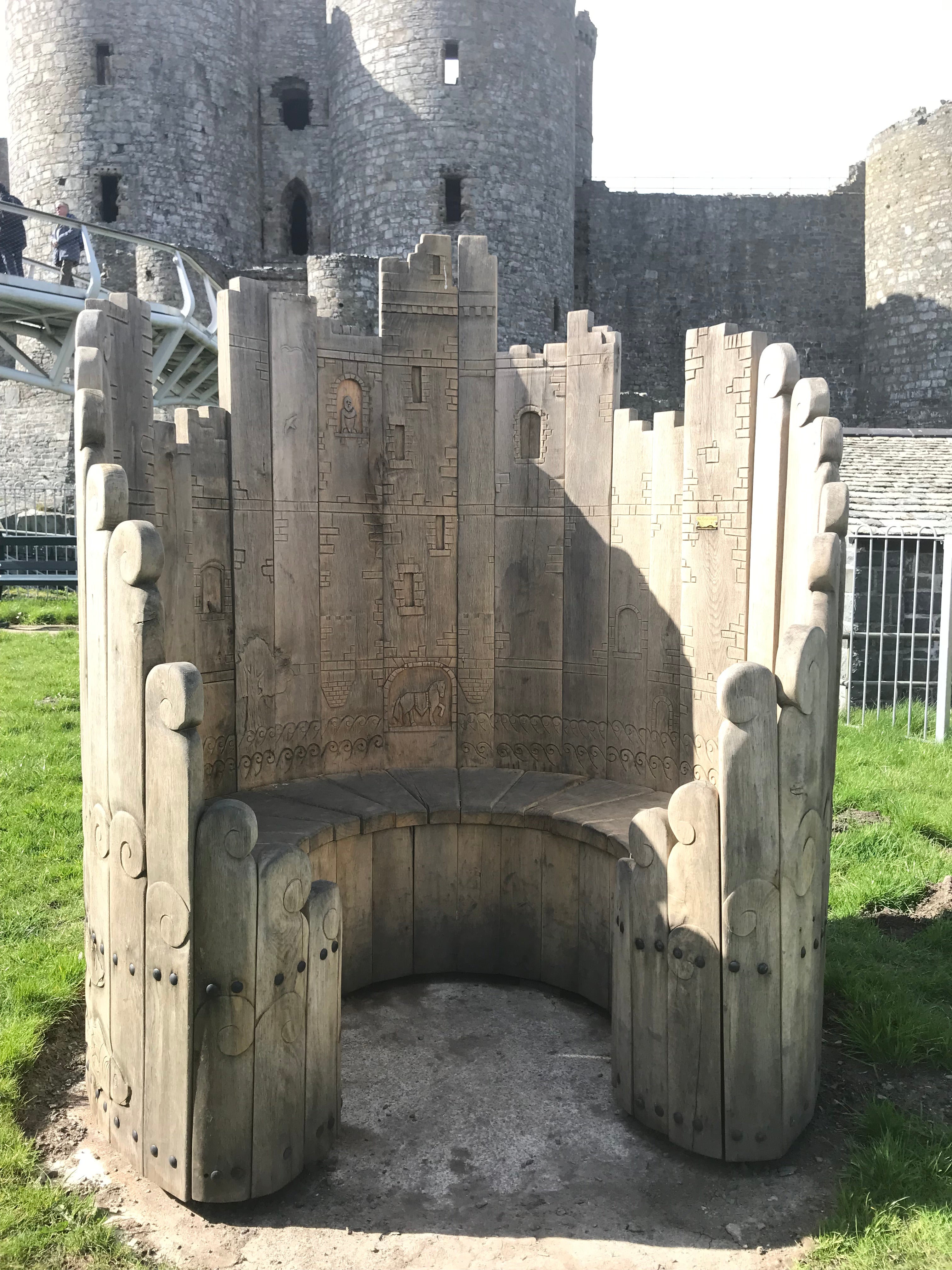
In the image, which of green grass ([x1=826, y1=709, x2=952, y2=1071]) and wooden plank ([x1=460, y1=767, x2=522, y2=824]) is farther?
wooden plank ([x1=460, y1=767, x2=522, y2=824])

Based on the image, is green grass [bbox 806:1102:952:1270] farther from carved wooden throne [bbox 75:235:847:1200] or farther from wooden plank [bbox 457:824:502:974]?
wooden plank [bbox 457:824:502:974]

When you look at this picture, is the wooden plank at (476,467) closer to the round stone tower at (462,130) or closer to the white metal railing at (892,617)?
the white metal railing at (892,617)

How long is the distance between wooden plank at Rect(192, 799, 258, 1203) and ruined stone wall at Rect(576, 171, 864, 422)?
22334 millimetres

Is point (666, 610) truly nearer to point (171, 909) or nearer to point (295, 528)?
point (295, 528)

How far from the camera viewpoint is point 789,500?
12.4ft

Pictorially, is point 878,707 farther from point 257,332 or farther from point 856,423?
point 856,423

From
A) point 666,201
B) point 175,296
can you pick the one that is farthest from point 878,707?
point 666,201

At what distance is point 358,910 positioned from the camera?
14.2 ft

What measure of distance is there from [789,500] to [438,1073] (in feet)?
7.85

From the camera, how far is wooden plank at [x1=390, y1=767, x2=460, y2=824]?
4.35m

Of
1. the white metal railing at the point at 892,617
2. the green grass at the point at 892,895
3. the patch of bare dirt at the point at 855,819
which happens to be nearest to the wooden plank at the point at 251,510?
the green grass at the point at 892,895

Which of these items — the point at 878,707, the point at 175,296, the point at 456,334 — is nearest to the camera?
the point at 456,334

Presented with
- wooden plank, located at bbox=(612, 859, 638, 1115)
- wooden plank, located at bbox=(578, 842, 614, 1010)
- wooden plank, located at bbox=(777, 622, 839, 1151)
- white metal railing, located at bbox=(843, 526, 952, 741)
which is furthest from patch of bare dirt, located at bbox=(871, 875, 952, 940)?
white metal railing, located at bbox=(843, 526, 952, 741)

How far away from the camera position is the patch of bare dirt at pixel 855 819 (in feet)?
19.4
